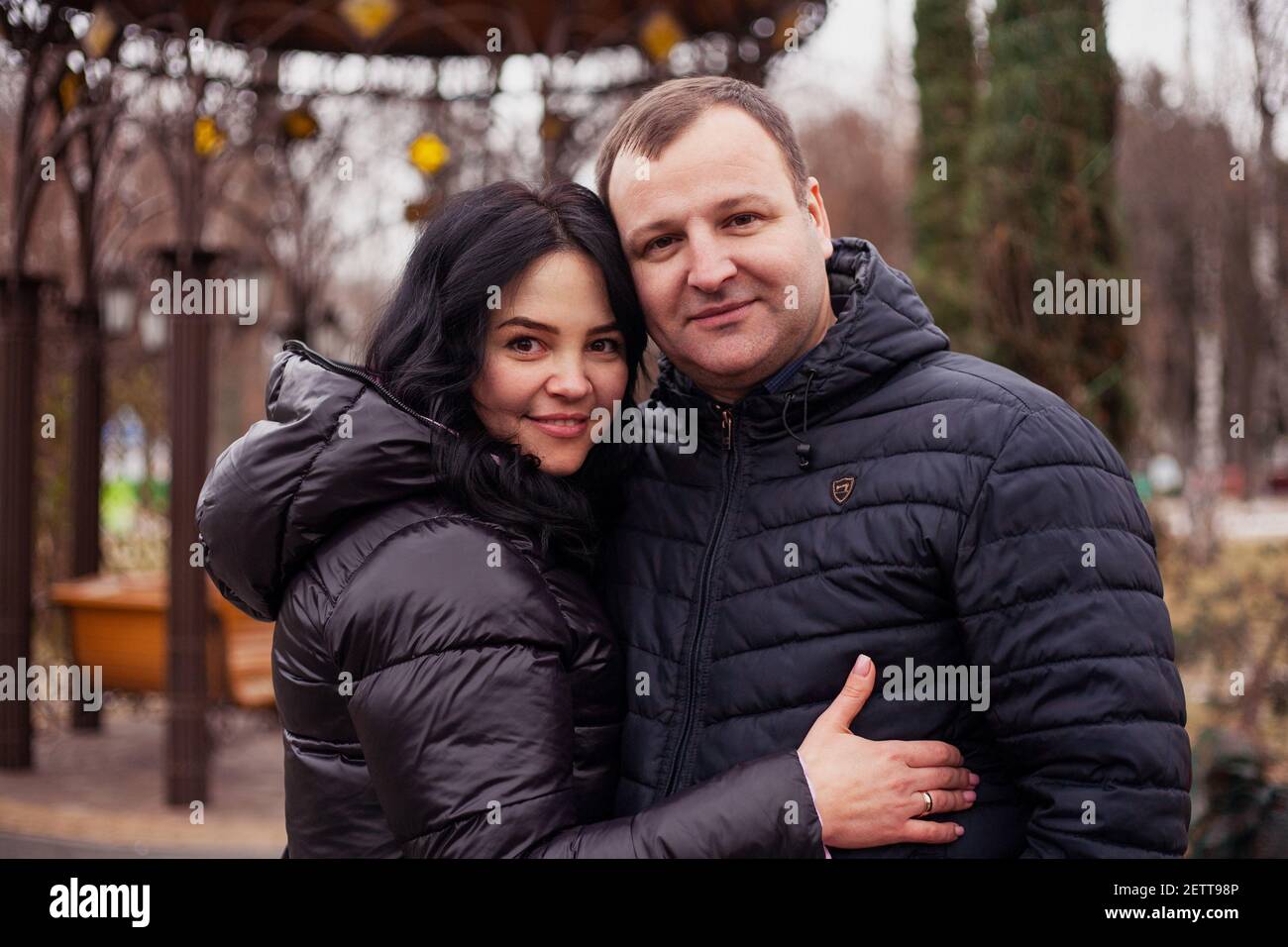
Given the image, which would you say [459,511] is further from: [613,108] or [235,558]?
[613,108]

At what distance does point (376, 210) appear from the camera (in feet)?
52.1

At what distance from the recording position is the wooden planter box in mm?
7398

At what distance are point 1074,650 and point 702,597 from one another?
637 mm

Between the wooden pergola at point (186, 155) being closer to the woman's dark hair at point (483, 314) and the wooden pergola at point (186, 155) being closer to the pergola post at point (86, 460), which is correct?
the pergola post at point (86, 460)

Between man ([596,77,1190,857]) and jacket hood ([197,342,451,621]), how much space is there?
19.7 inches

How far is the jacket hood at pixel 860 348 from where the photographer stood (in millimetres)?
2027

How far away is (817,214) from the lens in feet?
7.30

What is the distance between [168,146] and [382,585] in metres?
5.70

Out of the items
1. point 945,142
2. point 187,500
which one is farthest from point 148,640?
point 945,142

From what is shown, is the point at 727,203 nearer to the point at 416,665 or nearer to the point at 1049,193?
the point at 416,665

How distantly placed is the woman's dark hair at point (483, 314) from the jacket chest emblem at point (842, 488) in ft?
1.48

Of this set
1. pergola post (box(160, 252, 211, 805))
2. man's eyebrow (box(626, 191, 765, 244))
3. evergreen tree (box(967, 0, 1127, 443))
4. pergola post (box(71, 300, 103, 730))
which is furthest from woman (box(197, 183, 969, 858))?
pergola post (box(71, 300, 103, 730))

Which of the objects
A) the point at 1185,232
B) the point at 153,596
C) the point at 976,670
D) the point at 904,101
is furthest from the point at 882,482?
the point at 1185,232

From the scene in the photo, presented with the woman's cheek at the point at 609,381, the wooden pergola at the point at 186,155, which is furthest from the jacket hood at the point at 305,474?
the wooden pergola at the point at 186,155
